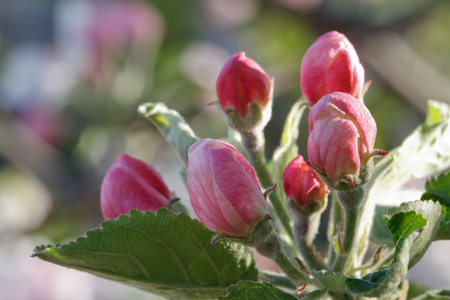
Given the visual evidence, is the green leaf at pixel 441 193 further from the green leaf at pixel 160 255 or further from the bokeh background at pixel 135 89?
the bokeh background at pixel 135 89

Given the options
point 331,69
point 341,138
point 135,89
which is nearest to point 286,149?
point 331,69

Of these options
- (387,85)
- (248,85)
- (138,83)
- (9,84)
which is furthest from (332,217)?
(9,84)

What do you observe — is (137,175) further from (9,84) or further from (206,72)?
(9,84)

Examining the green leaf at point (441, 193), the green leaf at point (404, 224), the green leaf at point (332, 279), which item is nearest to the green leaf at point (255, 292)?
the green leaf at point (332, 279)

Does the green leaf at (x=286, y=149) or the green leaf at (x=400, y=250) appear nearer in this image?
the green leaf at (x=400, y=250)

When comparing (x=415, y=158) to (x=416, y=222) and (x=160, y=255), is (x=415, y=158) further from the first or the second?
(x=160, y=255)

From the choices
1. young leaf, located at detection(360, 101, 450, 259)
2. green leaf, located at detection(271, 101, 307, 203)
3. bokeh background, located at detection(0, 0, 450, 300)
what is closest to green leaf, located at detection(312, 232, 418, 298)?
young leaf, located at detection(360, 101, 450, 259)

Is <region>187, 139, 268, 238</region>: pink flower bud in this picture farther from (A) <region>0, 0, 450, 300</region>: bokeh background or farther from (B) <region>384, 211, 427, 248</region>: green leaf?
(A) <region>0, 0, 450, 300</region>: bokeh background
